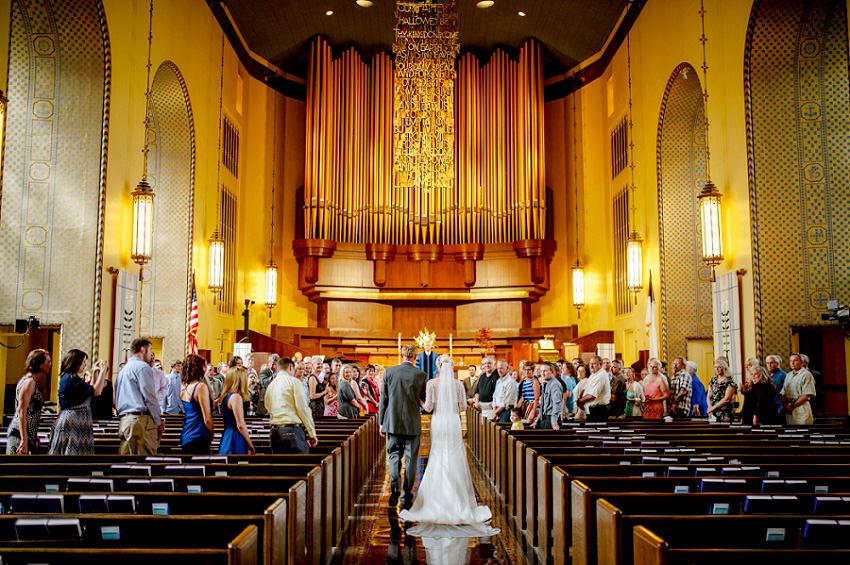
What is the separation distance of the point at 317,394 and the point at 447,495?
11.9ft

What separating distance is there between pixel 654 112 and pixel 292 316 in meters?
11.1

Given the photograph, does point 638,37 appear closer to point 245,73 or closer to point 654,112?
point 654,112

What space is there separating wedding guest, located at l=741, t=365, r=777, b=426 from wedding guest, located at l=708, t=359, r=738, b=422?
2.31ft

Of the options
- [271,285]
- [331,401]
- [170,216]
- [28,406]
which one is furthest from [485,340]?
[28,406]

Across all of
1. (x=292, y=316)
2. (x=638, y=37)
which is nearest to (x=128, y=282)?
(x=292, y=316)

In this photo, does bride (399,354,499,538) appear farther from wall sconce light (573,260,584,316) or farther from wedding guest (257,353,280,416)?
wall sconce light (573,260,584,316)

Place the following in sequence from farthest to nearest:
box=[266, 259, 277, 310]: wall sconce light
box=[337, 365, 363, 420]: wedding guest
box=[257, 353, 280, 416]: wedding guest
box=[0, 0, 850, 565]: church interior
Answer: box=[266, 259, 277, 310]: wall sconce light
box=[257, 353, 280, 416]: wedding guest
box=[337, 365, 363, 420]: wedding guest
box=[0, 0, 850, 565]: church interior

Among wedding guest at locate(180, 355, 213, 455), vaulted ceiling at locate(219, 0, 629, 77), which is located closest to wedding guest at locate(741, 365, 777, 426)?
wedding guest at locate(180, 355, 213, 455)

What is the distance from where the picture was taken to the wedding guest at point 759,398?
765 cm

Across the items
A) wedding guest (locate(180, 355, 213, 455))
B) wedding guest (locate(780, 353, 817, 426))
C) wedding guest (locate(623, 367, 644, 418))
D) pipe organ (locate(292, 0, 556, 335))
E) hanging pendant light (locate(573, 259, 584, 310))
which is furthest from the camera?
pipe organ (locate(292, 0, 556, 335))

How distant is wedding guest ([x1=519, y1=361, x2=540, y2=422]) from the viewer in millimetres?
8797

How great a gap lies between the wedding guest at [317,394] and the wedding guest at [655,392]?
4.47 meters

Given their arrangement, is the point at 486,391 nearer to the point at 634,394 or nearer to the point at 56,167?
the point at 634,394

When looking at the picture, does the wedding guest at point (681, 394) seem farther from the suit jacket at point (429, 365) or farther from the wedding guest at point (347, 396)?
the suit jacket at point (429, 365)
